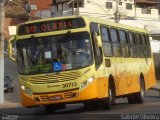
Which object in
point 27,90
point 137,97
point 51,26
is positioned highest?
point 51,26

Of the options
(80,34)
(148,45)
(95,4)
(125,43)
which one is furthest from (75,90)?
(95,4)

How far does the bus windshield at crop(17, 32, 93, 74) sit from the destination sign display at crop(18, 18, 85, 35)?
0.34 m

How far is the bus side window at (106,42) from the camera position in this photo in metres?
20.4

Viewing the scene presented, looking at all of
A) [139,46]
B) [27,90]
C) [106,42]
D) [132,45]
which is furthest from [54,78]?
[139,46]

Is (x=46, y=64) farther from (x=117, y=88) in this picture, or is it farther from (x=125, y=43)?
(x=125, y=43)

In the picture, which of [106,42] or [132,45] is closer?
[106,42]

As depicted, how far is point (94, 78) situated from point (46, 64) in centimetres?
165

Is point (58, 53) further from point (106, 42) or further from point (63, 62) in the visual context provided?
point (106, 42)

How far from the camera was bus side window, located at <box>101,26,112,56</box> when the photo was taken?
20.4 meters

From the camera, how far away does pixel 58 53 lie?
1873 centimetres

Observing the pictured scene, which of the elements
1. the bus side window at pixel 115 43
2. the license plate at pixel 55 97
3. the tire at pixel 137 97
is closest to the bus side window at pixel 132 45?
the tire at pixel 137 97

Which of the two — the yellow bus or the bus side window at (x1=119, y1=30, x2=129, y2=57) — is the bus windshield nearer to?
the yellow bus

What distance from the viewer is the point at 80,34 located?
61.9 ft

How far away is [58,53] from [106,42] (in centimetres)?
266
